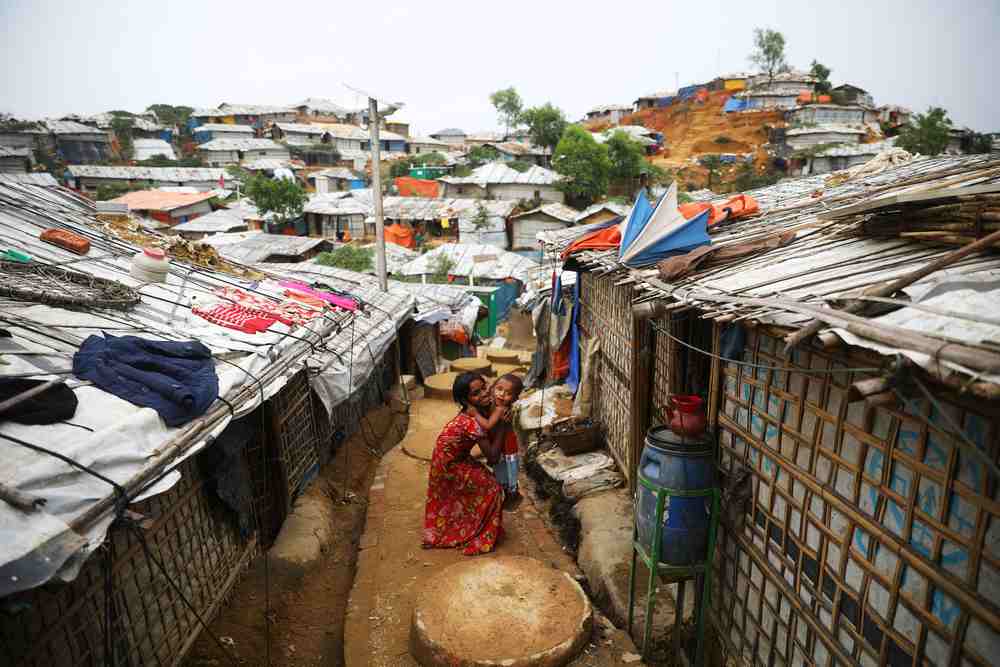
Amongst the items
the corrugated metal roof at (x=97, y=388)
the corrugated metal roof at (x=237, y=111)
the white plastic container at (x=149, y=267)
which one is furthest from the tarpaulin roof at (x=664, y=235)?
the corrugated metal roof at (x=237, y=111)

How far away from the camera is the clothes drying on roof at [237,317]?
6.55 meters

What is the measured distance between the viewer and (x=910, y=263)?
3.38 m

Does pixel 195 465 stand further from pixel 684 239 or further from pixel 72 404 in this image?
pixel 684 239

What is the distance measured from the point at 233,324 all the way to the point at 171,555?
2674 millimetres

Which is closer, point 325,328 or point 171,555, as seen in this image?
point 171,555

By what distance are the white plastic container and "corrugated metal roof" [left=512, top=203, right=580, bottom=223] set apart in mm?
29049

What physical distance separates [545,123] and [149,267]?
47.1 meters

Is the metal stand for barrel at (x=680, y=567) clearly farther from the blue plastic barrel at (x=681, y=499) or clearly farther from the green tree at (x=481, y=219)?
the green tree at (x=481, y=219)

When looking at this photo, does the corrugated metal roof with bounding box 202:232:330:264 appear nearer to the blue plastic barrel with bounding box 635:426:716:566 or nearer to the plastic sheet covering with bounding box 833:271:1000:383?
the blue plastic barrel with bounding box 635:426:716:566

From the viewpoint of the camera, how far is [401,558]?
6586mm

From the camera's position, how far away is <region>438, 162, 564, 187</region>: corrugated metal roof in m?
39.5

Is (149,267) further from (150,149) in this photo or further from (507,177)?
(150,149)

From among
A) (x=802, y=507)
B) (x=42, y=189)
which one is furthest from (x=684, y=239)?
(x=42, y=189)

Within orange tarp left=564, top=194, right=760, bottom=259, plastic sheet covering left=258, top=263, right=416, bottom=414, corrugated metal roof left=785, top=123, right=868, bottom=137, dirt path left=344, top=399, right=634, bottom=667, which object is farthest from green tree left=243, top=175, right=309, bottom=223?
corrugated metal roof left=785, top=123, right=868, bottom=137
